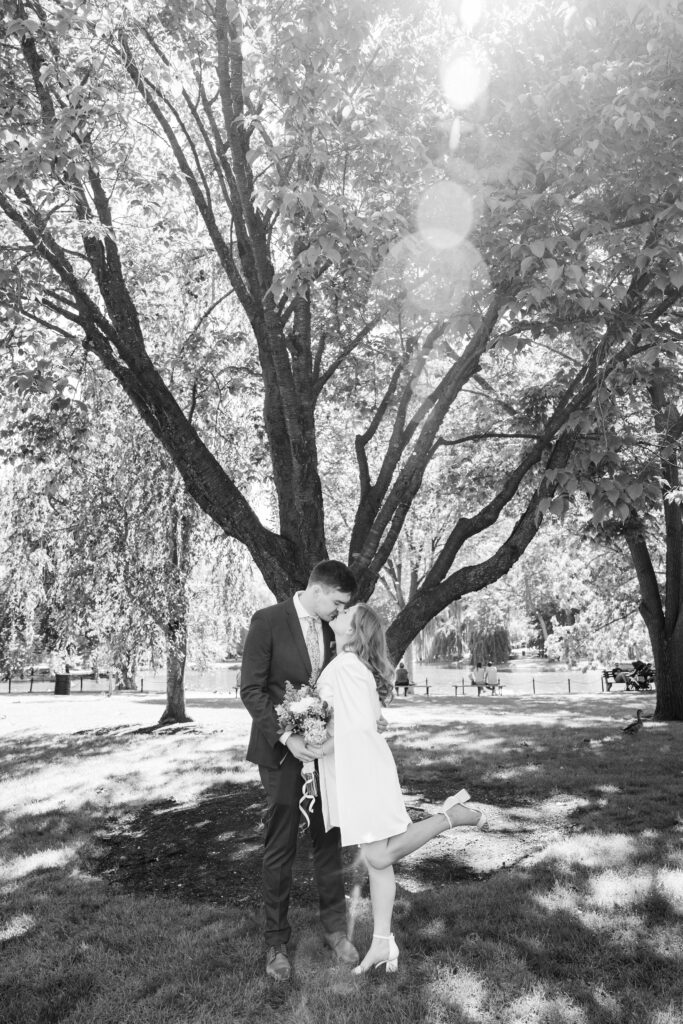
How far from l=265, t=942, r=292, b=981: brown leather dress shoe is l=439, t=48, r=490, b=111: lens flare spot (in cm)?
624

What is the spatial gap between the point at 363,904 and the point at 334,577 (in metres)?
2.46

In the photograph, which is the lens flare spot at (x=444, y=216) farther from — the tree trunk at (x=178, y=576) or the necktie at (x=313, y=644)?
the tree trunk at (x=178, y=576)

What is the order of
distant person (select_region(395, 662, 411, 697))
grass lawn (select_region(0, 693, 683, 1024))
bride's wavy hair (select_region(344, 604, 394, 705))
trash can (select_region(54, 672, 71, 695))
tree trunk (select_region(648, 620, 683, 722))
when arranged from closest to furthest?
1. grass lawn (select_region(0, 693, 683, 1024))
2. bride's wavy hair (select_region(344, 604, 394, 705))
3. tree trunk (select_region(648, 620, 683, 722))
4. distant person (select_region(395, 662, 411, 697))
5. trash can (select_region(54, 672, 71, 695))

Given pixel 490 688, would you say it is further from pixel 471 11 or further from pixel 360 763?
pixel 360 763

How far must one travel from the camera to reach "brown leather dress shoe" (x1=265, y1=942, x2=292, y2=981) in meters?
4.07

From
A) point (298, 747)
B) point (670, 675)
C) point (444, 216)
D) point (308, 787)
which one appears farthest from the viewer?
point (670, 675)

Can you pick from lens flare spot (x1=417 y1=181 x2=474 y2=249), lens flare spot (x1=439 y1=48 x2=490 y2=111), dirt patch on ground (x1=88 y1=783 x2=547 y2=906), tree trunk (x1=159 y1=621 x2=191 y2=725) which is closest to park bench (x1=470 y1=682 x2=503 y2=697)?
tree trunk (x1=159 y1=621 x2=191 y2=725)

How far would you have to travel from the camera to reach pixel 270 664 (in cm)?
471

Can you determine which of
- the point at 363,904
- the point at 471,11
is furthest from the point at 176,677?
the point at 471,11

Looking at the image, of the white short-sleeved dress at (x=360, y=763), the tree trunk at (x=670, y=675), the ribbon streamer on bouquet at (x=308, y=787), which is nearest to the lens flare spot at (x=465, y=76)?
the white short-sleeved dress at (x=360, y=763)

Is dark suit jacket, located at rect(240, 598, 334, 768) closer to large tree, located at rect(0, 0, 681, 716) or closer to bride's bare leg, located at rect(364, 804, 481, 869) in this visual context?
bride's bare leg, located at rect(364, 804, 481, 869)

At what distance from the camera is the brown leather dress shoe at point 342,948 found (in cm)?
427

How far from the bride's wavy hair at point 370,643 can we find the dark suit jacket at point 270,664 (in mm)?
447

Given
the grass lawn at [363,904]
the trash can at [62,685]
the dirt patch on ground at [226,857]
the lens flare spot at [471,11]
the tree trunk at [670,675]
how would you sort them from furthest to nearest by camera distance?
1. the trash can at [62,685]
2. the tree trunk at [670,675]
3. the lens flare spot at [471,11]
4. the dirt patch on ground at [226,857]
5. the grass lawn at [363,904]
